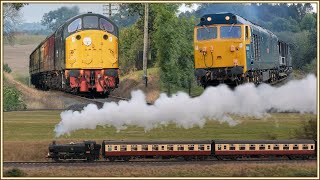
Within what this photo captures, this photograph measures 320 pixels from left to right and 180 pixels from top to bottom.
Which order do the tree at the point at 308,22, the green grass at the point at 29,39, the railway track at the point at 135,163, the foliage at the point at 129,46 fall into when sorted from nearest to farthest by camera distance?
1. the railway track at the point at 135,163
2. the foliage at the point at 129,46
3. the green grass at the point at 29,39
4. the tree at the point at 308,22

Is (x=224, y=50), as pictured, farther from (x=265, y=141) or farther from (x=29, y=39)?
(x=29, y=39)

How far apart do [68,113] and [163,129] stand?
24.1ft

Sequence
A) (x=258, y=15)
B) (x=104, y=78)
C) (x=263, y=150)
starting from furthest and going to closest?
(x=258, y=15) < (x=263, y=150) < (x=104, y=78)

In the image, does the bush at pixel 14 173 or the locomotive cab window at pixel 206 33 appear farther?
the locomotive cab window at pixel 206 33

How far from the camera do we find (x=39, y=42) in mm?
55094

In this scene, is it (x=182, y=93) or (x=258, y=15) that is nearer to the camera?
(x=182, y=93)

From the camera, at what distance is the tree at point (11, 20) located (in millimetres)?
47591

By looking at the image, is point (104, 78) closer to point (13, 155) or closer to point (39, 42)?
point (13, 155)

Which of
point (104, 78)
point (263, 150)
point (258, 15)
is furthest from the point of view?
point (258, 15)

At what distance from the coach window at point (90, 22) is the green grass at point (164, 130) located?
663cm

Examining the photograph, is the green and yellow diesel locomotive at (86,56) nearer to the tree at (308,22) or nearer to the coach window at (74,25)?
the coach window at (74,25)

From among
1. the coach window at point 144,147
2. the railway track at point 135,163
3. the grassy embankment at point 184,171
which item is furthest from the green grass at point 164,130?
the grassy embankment at point 184,171

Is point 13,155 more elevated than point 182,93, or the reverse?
point 182,93

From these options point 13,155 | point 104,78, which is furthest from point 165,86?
point 13,155
